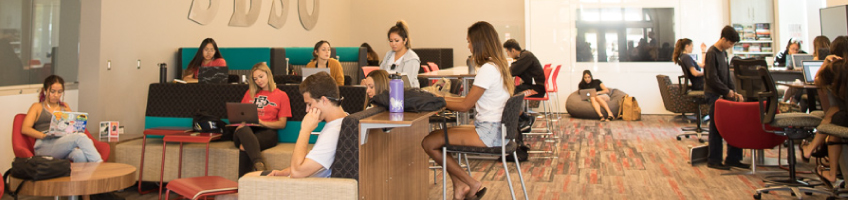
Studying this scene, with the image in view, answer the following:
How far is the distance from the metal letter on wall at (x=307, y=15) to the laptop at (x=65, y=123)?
6509 millimetres

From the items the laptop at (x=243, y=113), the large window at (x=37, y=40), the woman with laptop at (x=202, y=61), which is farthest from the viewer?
the woman with laptop at (x=202, y=61)

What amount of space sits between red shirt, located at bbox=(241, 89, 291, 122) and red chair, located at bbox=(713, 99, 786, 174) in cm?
345

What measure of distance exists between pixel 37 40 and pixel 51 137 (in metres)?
1.68

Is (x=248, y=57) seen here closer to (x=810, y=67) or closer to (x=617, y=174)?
(x=617, y=174)

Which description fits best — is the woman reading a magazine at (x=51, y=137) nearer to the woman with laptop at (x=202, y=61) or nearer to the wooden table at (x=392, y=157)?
the woman with laptop at (x=202, y=61)

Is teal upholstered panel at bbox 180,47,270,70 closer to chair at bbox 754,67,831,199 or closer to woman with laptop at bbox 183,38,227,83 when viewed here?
woman with laptop at bbox 183,38,227,83

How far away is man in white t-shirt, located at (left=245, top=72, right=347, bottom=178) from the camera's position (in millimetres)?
3043

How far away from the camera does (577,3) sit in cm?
1196

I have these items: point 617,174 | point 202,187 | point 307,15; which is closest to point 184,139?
point 202,187

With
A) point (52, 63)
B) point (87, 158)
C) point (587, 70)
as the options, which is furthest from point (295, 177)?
point (587, 70)

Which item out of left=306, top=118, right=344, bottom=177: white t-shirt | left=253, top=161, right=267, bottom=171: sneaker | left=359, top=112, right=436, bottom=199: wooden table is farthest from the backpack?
left=306, top=118, right=344, bottom=177: white t-shirt

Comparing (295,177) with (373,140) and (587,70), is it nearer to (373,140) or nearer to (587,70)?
(373,140)

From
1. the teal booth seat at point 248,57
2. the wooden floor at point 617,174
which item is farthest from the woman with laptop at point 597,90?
the teal booth seat at point 248,57

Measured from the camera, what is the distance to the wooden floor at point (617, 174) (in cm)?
497
